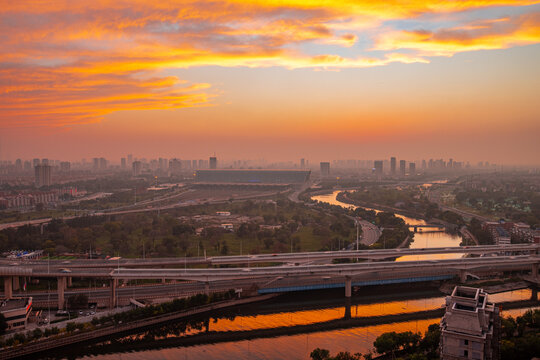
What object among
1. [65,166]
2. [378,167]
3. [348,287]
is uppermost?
[65,166]

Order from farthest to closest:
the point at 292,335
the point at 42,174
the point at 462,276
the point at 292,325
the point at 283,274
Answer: the point at 42,174 → the point at 462,276 → the point at 283,274 → the point at 292,325 → the point at 292,335

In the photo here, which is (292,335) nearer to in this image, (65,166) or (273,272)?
(273,272)

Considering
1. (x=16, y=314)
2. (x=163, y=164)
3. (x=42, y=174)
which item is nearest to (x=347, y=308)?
(x=16, y=314)

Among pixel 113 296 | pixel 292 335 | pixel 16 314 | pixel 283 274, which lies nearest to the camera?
pixel 16 314

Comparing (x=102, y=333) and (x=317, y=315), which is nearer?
(x=102, y=333)

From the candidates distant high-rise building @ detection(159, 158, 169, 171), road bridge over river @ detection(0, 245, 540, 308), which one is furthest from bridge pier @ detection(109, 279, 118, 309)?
distant high-rise building @ detection(159, 158, 169, 171)

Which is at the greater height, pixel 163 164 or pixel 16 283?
pixel 163 164

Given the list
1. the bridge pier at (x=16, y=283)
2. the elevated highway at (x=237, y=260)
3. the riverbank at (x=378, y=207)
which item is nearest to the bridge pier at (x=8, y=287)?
the bridge pier at (x=16, y=283)
